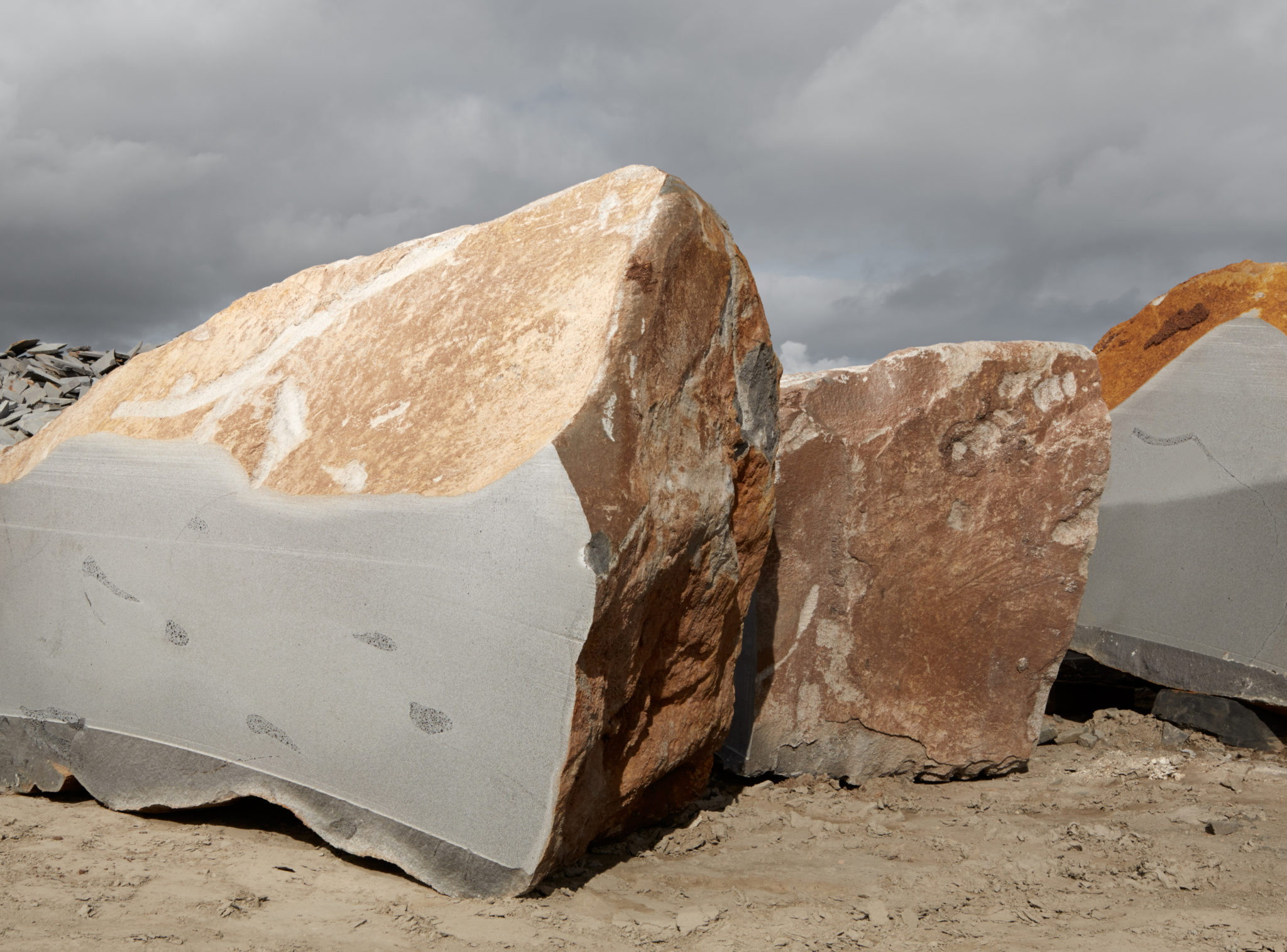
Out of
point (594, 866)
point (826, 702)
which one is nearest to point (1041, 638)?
point (826, 702)

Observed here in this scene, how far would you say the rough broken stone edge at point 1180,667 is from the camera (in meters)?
3.52

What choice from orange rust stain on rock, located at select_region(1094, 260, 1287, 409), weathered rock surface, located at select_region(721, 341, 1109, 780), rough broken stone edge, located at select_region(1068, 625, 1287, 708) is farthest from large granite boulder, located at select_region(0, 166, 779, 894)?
orange rust stain on rock, located at select_region(1094, 260, 1287, 409)

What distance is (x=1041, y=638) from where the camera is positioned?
316cm

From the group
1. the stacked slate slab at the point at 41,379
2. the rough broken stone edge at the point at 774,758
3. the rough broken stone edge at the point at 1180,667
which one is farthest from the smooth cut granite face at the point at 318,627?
the stacked slate slab at the point at 41,379

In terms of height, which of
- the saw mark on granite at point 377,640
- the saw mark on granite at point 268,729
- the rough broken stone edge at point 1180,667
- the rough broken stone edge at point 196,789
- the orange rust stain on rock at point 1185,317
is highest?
the orange rust stain on rock at point 1185,317

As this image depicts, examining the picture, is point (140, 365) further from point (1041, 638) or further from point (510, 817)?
point (1041, 638)

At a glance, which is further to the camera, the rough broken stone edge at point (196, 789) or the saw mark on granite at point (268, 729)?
the saw mark on granite at point (268, 729)

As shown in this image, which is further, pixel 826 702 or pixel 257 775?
pixel 826 702

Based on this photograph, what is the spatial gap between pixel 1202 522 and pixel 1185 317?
2.78 feet

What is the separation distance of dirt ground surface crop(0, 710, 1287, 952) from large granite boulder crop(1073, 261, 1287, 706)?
659mm

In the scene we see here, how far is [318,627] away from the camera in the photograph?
2205 mm

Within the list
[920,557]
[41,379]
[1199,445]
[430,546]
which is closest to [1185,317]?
[1199,445]

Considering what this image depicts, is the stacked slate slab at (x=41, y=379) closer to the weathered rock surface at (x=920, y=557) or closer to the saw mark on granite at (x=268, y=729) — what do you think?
the saw mark on granite at (x=268, y=729)

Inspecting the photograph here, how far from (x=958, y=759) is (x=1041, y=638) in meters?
0.44
